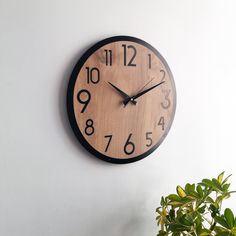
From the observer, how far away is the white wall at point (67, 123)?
1108mm

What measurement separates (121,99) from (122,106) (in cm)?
3

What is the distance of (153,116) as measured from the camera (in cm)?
133

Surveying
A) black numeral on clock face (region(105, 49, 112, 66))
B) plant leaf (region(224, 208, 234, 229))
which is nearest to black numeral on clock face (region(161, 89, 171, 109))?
black numeral on clock face (region(105, 49, 112, 66))

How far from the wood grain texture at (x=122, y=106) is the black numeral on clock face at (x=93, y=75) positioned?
0.01 meters

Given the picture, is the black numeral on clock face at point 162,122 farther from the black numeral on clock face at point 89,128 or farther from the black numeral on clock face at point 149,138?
the black numeral on clock face at point 89,128

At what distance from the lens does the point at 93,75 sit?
1207mm

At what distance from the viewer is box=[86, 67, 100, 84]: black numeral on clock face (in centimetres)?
120

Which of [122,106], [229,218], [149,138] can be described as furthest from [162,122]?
[229,218]

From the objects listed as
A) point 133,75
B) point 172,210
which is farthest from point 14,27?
point 172,210

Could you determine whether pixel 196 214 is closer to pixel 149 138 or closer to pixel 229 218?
pixel 229 218

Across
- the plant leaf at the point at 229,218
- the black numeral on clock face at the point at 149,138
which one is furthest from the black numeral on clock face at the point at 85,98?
the plant leaf at the point at 229,218

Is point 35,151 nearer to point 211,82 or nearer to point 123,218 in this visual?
point 123,218

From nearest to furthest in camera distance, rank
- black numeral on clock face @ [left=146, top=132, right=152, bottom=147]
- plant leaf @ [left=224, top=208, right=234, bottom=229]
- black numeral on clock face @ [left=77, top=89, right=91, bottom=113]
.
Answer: plant leaf @ [left=224, top=208, right=234, bottom=229]
black numeral on clock face @ [left=77, top=89, right=91, bottom=113]
black numeral on clock face @ [left=146, top=132, right=152, bottom=147]

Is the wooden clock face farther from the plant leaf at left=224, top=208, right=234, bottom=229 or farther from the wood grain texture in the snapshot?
the plant leaf at left=224, top=208, right=234, bottom=229
